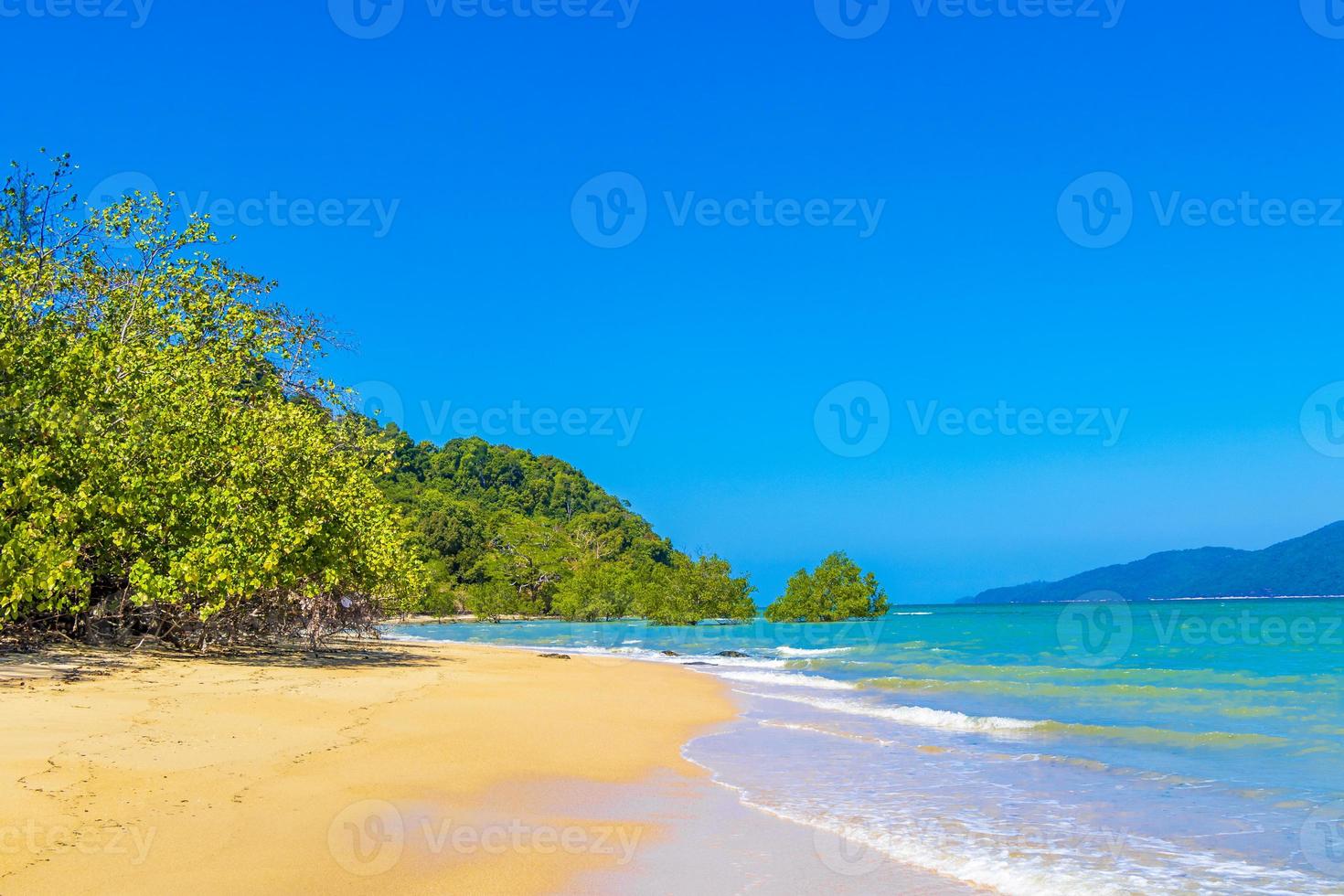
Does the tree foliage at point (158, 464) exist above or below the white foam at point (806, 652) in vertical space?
above

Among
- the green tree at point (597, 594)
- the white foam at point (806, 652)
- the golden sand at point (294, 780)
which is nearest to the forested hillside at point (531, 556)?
the green tree at point (597, 594)

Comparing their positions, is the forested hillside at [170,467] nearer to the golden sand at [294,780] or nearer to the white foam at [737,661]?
the golden sand at [294,780]

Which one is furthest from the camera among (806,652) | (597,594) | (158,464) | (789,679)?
(597,594)

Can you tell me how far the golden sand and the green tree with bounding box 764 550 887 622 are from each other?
63.8 metres

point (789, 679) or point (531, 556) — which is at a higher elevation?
point (531, 556)

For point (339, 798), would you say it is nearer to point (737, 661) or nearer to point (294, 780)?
point (294, 780)

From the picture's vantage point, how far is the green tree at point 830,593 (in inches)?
3147

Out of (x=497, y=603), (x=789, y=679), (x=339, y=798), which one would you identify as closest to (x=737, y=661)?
(x=789, y=679)

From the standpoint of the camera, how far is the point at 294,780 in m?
8.97

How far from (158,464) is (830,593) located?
6858 cm

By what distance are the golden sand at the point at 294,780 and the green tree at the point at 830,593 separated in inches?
2513

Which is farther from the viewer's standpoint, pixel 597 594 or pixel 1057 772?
pixel 597 594

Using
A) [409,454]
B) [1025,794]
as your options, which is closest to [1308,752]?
[1025,794]

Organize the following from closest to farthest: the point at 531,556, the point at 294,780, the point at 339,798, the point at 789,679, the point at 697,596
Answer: the point at 339,798, the point at 294,780, the point at 789,679, the point at 697,596, the point at 531,556
